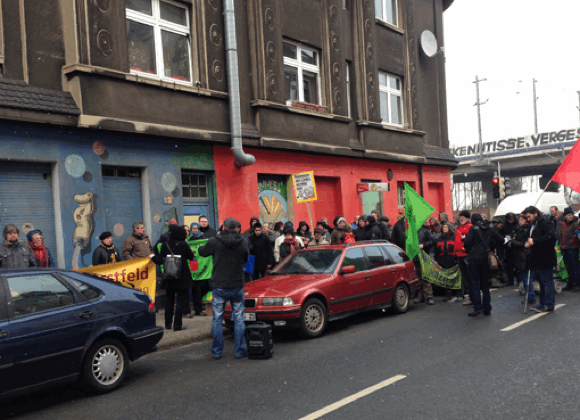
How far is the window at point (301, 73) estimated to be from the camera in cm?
1626

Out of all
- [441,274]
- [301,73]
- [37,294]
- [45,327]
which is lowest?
[441,274]

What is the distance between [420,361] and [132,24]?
9433 millimetres

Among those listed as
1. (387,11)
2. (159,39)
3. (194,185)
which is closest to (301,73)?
(159,39)

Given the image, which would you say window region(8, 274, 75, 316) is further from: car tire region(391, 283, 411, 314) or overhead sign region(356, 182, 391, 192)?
overhead sign region(356, 182, 391, 192)

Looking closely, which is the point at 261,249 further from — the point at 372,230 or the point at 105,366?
the point at 105,366

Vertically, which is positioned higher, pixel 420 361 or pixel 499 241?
pixel 499 241

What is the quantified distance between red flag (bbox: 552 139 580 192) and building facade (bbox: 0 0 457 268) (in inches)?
290

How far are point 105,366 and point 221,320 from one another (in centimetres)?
194

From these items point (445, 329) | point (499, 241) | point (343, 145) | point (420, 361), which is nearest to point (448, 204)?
point (343, 145)

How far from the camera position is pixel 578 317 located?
9180 millimetres

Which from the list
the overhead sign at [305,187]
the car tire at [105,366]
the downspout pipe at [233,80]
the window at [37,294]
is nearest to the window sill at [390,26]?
the downspout pipe at [233,80]

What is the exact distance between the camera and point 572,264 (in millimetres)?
12984

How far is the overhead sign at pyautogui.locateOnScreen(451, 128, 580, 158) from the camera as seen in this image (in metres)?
50.5

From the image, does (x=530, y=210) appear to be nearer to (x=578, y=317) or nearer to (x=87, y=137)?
(x=578, y=317)
